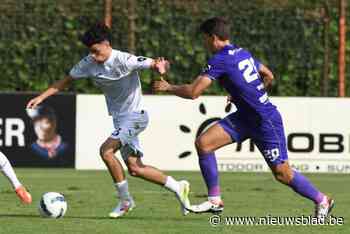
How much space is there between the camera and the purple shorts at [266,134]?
1077 cm

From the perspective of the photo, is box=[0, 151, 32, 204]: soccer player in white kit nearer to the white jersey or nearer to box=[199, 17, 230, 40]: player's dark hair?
the white jersey

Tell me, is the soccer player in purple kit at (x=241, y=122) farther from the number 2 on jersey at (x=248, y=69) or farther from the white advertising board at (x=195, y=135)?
the white advertising board at (x=195, y=135)

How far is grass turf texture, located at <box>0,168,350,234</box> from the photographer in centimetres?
1018

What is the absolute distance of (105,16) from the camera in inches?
752

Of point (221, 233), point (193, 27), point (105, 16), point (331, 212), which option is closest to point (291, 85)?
point (193, 27)

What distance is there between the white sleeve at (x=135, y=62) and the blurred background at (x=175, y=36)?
7.94 metres

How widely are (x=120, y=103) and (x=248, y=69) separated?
1.45 meters

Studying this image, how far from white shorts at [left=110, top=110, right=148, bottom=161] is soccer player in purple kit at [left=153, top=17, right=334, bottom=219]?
2.49 ft

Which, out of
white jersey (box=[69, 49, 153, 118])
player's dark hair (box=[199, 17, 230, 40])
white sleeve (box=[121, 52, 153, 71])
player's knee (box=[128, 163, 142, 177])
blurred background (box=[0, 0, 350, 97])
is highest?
player's dark hair (box=[199, 17, 230, 40])

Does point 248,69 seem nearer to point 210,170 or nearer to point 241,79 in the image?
point 241,79

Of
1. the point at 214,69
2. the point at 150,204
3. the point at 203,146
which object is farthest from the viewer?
the point at 150,204

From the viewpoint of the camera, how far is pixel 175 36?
19.6 meters

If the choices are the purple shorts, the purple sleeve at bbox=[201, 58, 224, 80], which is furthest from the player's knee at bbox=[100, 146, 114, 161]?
the purple sleeve at bbox=[201, 58, 224, 80]

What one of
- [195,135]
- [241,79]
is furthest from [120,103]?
[195,135]
